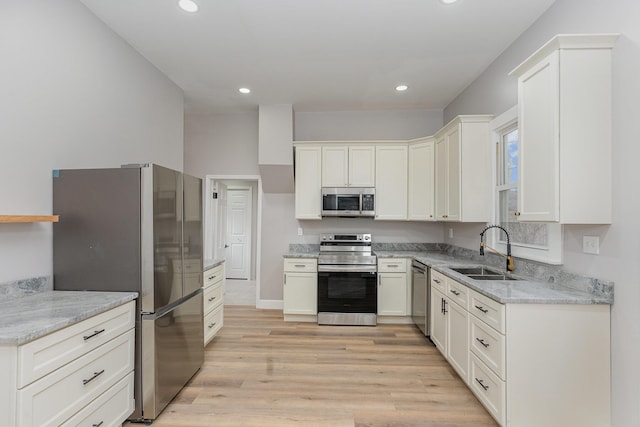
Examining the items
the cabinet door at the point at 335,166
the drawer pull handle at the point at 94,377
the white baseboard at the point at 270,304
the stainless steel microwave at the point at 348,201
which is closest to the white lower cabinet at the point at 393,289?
the stainless steel microwave at the point at 348,201

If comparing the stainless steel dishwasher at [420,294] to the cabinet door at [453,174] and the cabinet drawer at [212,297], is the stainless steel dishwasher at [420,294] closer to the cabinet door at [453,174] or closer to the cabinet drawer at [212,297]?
the cabinet door at [453,174]

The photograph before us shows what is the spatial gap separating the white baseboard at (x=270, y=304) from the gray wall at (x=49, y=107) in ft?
8.89

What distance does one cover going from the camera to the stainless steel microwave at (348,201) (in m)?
4.08

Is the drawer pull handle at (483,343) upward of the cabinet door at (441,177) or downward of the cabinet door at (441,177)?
downward

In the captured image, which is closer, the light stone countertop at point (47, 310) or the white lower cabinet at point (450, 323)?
the light stone countertop at point (47, 310)

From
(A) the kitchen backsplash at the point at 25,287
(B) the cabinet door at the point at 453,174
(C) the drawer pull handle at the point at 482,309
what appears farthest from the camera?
(B) the cabinet door at the point at 453,174

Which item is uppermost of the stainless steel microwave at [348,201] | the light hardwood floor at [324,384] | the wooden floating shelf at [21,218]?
the stainless steel microwave at [348,201]

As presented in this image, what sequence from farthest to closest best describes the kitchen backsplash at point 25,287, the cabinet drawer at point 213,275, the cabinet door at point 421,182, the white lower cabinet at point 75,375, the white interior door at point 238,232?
the white interior door at point 238,232 → the cabinet door at point 421,182 → the cabinet drawer at point 213,275 → the kitchen backsplash at point 25,287 → the white lower cabinet at point 75,375

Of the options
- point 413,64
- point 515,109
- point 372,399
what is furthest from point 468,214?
point 372,399

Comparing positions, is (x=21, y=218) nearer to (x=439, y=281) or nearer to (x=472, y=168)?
(x=439, y=281)

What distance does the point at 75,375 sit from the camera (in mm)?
1479

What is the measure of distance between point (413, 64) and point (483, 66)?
746mm

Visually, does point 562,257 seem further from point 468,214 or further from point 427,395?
point 427,395

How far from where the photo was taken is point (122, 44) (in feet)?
8.75
